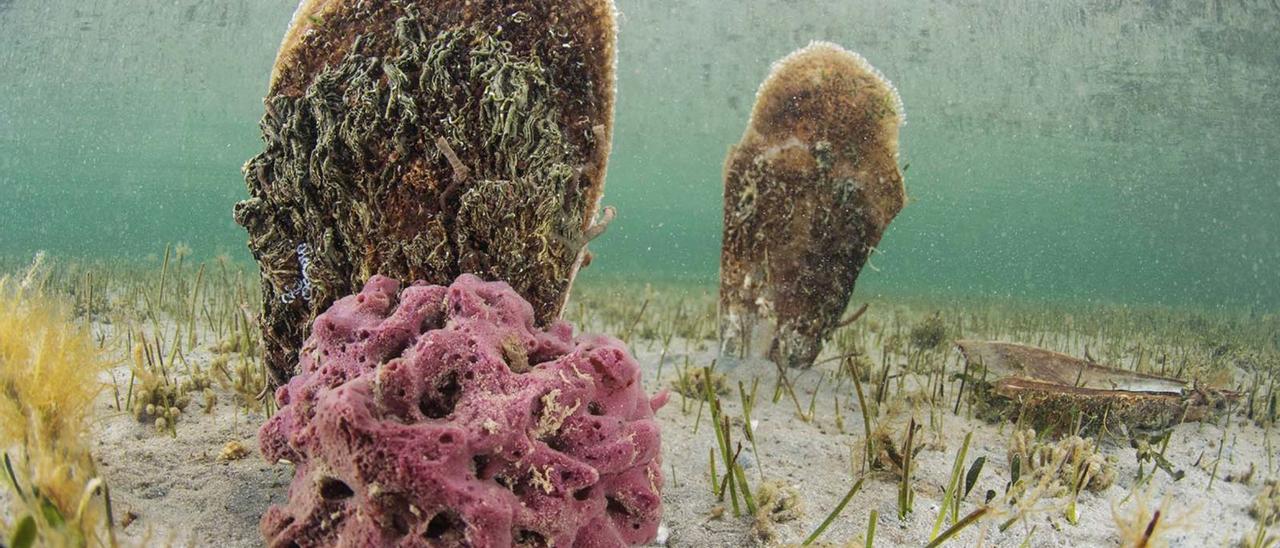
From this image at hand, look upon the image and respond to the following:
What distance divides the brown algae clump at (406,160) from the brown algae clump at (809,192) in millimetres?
2807

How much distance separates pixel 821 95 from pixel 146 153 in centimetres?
7292

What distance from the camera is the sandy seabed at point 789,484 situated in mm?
2447

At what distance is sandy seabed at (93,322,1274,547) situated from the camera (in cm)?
245

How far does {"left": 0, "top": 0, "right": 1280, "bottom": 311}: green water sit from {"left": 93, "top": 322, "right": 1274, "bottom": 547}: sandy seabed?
2296mm

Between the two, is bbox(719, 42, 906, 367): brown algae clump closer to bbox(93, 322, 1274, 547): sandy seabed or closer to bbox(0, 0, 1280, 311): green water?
bbox(0, 0, 1280, 311): green water

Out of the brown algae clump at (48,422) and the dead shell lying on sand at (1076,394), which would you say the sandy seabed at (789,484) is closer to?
the dead shell lying on sand at (1076,394)

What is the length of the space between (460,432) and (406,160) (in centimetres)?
144

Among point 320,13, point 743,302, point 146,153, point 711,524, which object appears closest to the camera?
point 711,524

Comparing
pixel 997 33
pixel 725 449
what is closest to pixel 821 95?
pixel 725 449

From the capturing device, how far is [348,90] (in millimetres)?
2688

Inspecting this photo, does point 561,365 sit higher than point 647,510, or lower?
higher

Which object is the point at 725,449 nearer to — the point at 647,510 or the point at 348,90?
the point at 647,510

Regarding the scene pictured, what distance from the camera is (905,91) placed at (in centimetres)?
3142

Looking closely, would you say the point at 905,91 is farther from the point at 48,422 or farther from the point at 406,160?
the point at 48,422
